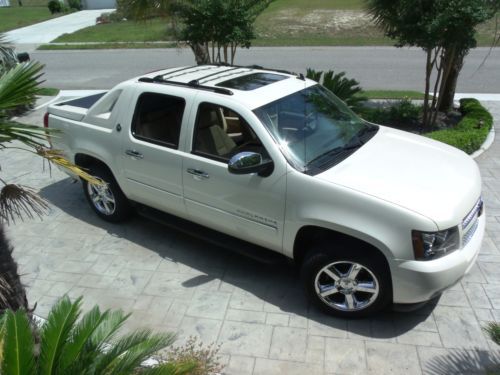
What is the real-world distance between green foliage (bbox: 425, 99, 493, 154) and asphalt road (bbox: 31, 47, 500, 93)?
11.1 feet

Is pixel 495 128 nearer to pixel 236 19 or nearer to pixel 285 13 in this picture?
pixel 236 19

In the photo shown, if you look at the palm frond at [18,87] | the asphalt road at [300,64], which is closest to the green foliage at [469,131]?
the asphalt road at [300,64]

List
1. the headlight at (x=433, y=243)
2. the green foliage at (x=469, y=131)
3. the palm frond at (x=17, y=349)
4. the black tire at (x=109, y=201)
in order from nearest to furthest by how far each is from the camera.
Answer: the palm frond at (x=17, y=349), the headlight at (x=433, y=243), the black tire at (x=109, y=201), the green foliage at (x=469, y=131)

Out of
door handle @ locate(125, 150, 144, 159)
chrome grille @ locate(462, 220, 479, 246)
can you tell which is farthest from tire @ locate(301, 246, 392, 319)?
door handle @ locate(125, 150, 144, 159)

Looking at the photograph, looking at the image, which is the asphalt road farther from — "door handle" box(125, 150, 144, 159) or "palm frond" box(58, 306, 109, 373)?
"palm frond" box(58, 306, 109, 373)

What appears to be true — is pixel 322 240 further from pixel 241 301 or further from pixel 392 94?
pixel 392 94

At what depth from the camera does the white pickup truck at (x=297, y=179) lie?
4.00 metres

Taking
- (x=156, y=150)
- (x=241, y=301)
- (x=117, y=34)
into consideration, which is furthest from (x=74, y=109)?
(x=117, y=34)

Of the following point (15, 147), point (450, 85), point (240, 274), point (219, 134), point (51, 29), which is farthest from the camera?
point (51, 29)

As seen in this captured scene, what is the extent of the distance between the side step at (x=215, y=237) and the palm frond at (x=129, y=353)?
1768 mm

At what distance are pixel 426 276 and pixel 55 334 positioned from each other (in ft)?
9.03

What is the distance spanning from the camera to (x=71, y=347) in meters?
2.87

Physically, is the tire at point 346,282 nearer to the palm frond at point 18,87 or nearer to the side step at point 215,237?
the side step at point 215,237

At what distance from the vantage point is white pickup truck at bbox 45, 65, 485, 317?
4.00 m
